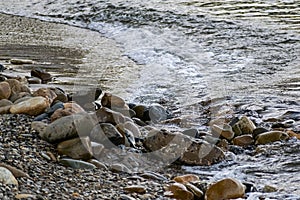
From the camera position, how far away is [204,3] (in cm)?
1131

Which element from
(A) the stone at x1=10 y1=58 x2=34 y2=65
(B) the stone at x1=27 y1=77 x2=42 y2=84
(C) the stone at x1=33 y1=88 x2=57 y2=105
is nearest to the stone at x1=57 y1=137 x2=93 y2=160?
(C) the stone at x1=33 y1=88 x2=57 y2=105

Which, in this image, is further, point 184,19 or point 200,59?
point 184,19

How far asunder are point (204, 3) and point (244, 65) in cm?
493

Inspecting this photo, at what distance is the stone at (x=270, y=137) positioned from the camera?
13.0ft

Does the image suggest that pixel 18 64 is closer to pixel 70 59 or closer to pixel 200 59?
pixel 70 59

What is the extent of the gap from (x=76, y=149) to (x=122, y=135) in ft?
1.46

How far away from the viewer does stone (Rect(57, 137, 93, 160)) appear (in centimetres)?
325

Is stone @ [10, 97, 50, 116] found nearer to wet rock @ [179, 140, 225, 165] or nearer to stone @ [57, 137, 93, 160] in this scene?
stone @ [57, 137, 93, 160]

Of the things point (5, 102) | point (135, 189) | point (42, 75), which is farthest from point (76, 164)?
point (42, 75)

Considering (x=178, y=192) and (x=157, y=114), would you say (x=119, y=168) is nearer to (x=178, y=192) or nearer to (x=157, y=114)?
(x=178, y=192)

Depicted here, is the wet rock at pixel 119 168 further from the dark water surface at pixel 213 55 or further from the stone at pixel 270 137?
the stone at pixel 270 137

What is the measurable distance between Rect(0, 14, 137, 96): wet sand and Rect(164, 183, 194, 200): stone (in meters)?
2.44

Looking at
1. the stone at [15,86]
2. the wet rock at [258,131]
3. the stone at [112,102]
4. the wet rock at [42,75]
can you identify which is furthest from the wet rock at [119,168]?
the wet rock at [42,75]

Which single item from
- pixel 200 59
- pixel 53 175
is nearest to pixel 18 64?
pixel 200 59
